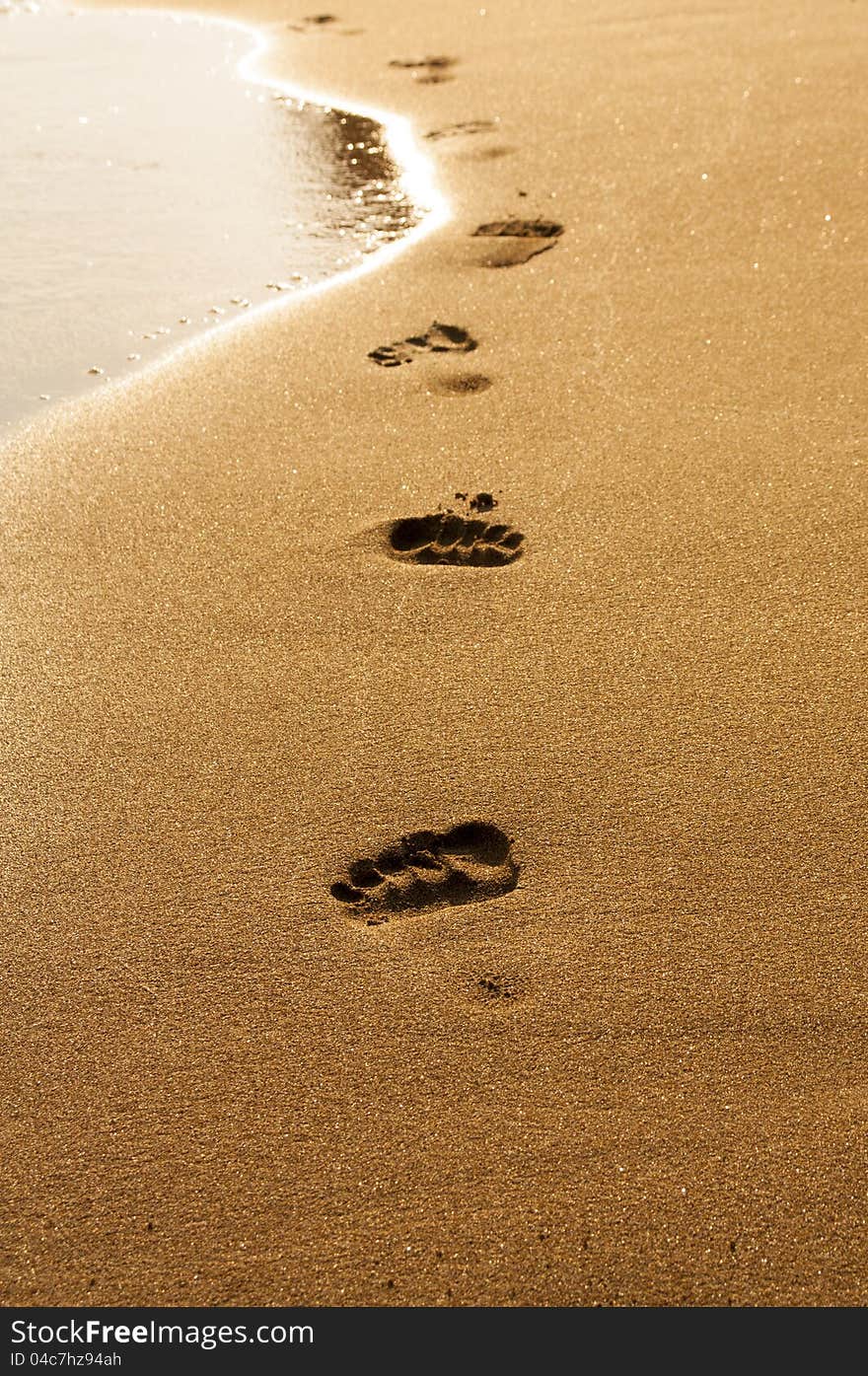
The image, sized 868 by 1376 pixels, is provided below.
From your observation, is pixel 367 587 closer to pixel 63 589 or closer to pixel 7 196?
pixel 63 589

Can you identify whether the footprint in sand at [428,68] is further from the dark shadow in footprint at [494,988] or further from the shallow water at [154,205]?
the dark shadow in footprint at [494,988]

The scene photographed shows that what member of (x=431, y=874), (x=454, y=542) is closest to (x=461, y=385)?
(x=454, y=542)

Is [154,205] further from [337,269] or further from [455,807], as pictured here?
[455,807]

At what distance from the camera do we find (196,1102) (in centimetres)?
149

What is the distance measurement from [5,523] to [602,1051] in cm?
166

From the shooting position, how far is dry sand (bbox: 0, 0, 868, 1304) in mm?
1384

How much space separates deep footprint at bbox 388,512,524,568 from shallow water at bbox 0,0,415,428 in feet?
3.72

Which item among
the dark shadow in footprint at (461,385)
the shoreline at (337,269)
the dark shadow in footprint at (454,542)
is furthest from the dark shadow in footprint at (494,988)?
the shoreline at (337,269)

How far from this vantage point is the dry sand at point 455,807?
4.54 ft

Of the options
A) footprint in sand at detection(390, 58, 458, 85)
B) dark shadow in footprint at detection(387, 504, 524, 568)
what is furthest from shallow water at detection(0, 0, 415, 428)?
dark shadow in footprint at detection(387, 504, 524, 568)

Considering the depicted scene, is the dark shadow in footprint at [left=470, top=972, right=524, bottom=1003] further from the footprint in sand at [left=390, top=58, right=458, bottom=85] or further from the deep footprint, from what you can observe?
the footprint in sand at [left=390, top=58, right=458, bottom=85]

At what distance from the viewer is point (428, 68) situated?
17.8 ft

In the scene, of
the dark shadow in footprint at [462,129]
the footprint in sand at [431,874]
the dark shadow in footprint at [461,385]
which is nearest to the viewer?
the footprint in sand at [431,874]

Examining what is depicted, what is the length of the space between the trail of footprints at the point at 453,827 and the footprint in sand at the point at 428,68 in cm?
190
